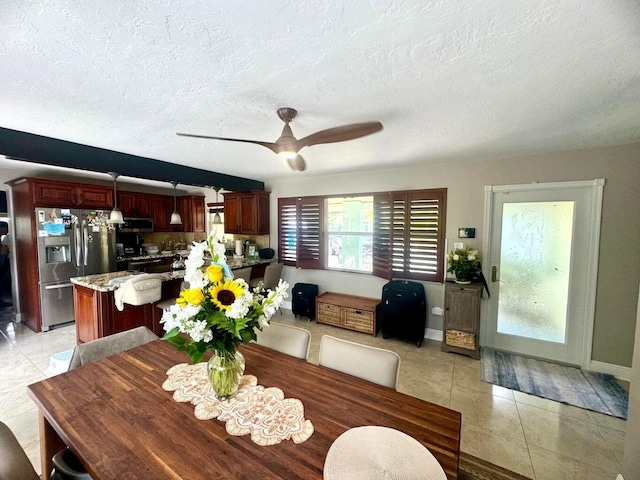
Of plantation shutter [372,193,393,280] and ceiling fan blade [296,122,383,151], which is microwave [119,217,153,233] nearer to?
plantation shutter [372,193,393,280]

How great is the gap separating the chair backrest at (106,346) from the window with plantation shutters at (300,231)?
2.88 meters

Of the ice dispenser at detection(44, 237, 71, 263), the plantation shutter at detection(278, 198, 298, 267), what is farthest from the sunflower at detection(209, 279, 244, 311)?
the ice dispenser at detection(44, 237, 71, 263)

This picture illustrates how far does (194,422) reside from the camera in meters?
1.12

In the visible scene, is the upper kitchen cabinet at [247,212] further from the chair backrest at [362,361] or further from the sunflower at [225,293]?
the sunflower at [225,293]

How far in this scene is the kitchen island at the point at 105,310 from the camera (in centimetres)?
295

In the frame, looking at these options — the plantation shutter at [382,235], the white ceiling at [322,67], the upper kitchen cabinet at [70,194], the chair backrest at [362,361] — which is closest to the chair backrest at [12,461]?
the chair backrest at [362,361]

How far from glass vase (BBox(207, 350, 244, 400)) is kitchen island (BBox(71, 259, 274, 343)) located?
233 centimetres

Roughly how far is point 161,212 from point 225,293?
18.7ft

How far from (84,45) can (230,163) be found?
7.85 feet

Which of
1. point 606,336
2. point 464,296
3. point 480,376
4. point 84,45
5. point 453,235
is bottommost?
point 480,376

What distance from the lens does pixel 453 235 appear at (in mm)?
3518

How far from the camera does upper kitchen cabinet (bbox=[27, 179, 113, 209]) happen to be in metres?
3.90

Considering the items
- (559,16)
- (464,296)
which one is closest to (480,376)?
(464,296)

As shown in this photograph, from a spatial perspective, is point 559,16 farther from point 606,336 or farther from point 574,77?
point 606,336
